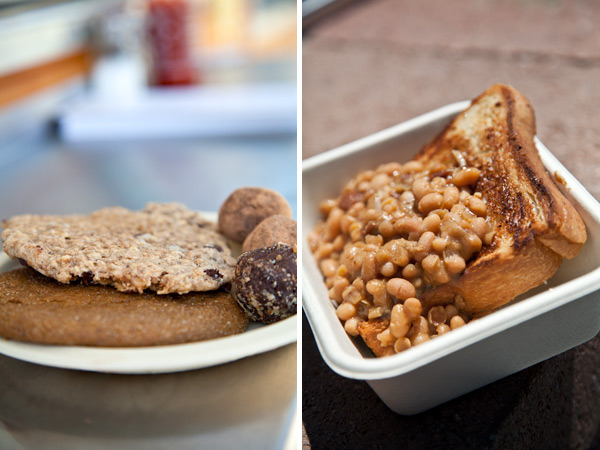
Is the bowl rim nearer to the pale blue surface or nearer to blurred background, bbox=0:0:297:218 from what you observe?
blurred background, bbox=0:0:297:218

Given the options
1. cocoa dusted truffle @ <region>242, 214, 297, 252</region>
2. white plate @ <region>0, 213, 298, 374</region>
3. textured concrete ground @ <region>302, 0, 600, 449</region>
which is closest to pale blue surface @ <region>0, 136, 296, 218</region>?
textured concrete ground @ <region>302, 0, 600, 449</region>

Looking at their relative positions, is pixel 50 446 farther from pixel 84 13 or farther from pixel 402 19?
pixel 84 13

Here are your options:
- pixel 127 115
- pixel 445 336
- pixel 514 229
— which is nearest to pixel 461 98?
pixel 514 229

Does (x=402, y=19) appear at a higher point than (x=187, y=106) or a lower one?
higher

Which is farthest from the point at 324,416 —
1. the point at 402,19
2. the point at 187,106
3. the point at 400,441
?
the point at 402,19

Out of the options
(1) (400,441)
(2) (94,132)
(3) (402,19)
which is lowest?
(2) (94,132)

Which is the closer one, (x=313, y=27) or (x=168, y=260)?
(x=168, y=260)

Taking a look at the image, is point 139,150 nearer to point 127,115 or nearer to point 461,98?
point 127,115
